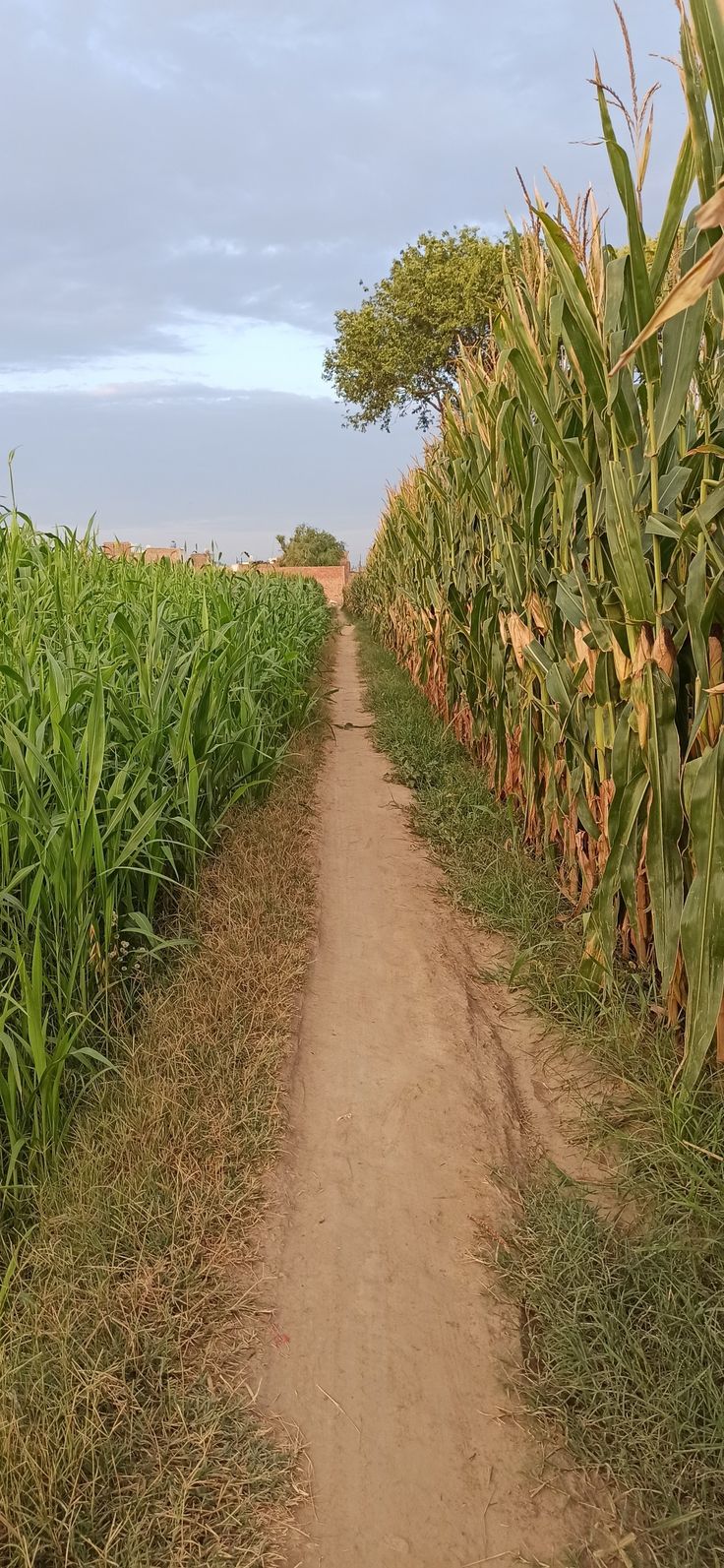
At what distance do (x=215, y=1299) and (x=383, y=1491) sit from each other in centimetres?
45

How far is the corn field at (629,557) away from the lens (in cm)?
177

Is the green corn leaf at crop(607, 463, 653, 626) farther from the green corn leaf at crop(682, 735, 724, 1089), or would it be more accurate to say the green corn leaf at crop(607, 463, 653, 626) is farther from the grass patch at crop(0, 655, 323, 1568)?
the grass patch at crop(0, 655, 323, 1568)

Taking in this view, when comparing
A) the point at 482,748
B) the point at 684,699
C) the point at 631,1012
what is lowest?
the point at 631,1012

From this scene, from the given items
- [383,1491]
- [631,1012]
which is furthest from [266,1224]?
[631,1012]

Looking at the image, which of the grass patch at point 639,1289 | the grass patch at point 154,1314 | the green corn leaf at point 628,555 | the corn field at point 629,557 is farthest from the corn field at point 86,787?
the green corn leaf at point 628,555

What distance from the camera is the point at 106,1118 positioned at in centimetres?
198

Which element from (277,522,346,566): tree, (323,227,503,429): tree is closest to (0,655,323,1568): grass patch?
(323,227,503,429): tree

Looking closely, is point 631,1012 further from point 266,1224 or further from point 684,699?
point 266,1224

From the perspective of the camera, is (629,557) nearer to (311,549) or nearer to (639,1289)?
(639,1289)

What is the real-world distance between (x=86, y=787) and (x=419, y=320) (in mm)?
22632

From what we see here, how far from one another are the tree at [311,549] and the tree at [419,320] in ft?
79.9

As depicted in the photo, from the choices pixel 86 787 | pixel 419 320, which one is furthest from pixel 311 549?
pixel 86 787

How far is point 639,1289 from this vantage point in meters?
1.58

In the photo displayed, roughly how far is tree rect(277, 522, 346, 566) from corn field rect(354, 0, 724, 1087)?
150 feet
